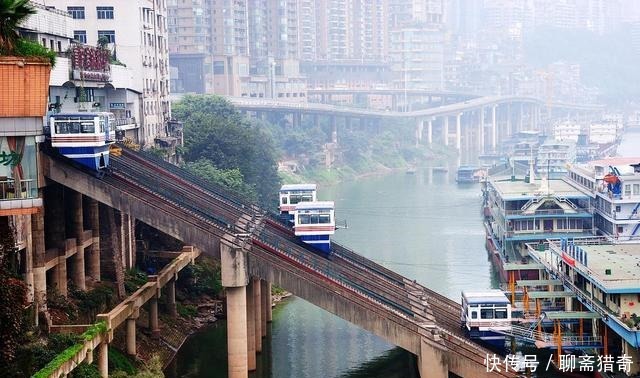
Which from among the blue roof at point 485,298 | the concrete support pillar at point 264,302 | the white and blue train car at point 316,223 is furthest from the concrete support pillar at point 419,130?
the blue roof at point 485,298

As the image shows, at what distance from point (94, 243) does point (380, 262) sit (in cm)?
2896

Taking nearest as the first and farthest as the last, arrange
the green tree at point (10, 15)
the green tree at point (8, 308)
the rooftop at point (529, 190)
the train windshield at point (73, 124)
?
the green tree at point (8, 308) < the green tree at point (10, 15) < the train windshield at point (73, 124) < the rooftop at point (529, 190)

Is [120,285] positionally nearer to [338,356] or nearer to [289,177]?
[338,356]

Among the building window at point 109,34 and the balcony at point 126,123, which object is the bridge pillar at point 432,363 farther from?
the building window at point 109,34

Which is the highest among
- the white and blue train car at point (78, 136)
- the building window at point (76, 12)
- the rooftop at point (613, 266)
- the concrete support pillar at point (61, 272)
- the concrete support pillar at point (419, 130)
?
the building window at point (76, 12)

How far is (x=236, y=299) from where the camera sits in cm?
4384

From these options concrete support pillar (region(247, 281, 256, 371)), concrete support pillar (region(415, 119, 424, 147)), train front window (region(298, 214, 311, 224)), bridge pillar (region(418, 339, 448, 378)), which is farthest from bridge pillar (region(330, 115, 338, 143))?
bridge pillar (region(418, 339, 448, 378))

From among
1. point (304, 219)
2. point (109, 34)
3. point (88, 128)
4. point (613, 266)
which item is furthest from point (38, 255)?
point (109, 34)

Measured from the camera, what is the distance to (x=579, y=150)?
456 feet

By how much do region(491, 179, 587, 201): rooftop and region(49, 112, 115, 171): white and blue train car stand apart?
3135 centimetres

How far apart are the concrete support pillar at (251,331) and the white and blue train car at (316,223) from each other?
3345 mm

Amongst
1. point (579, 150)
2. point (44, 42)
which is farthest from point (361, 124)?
point (44, 42)

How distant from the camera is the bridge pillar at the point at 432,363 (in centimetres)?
4166

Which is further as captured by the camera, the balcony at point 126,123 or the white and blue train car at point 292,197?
the balcony at point 126,123
